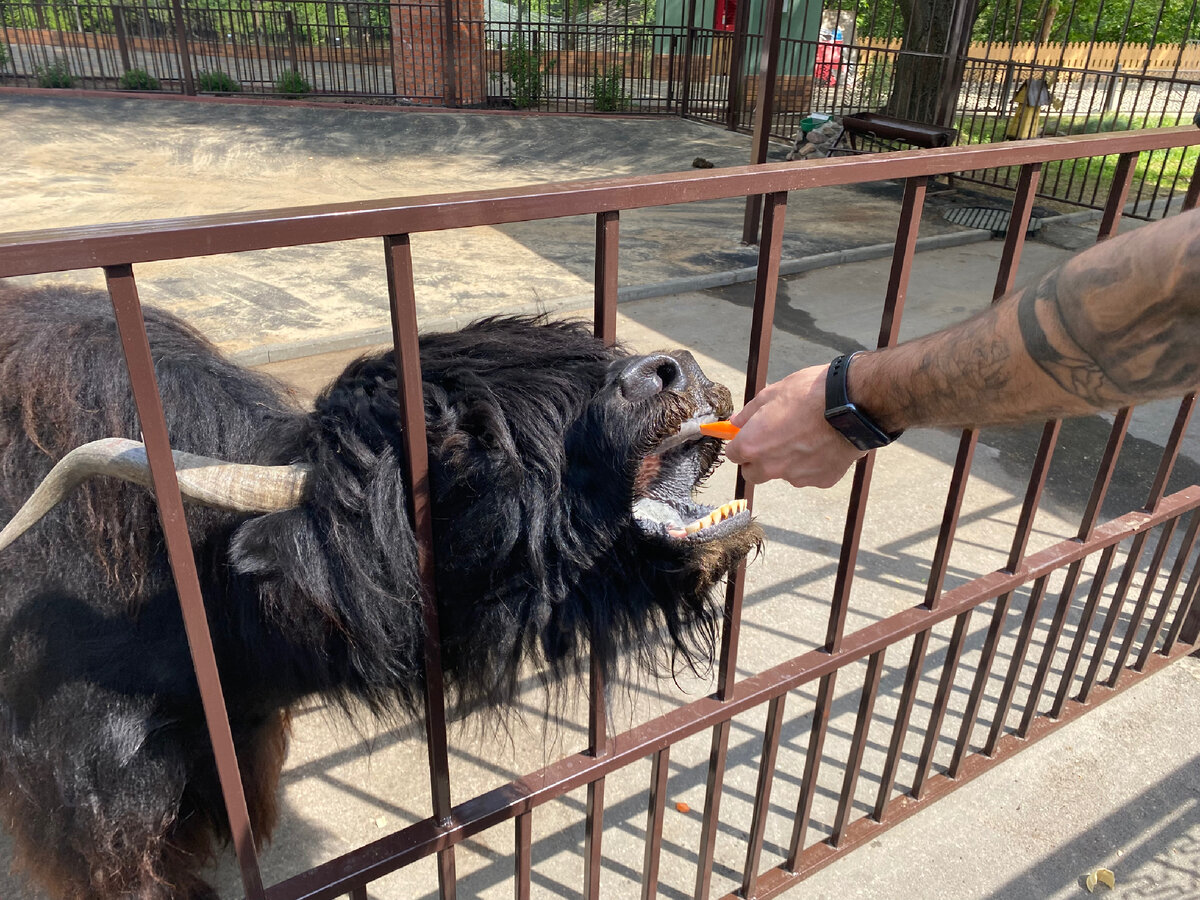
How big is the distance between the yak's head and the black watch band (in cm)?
21

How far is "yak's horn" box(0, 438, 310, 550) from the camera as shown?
119cm

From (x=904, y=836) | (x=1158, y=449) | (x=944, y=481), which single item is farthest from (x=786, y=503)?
A: (x=1158, y=449)

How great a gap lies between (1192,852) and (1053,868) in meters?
0.42

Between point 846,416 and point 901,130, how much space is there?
945 centimetres

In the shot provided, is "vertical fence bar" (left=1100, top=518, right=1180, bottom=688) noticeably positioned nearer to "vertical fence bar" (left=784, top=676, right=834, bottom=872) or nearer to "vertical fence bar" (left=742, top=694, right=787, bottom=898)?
"vertical fence bar" (left=784, top=676, right=834, bottom=872)

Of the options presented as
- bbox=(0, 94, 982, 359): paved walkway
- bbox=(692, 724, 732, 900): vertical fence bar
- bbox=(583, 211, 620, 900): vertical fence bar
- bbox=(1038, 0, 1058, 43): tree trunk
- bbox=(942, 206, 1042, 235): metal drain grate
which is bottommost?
bbox=(0, 94, 982, 359): paved walkway

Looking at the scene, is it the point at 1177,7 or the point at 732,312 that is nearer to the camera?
the point at 732,312

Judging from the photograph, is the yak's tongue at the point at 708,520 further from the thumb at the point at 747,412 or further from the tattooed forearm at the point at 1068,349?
the tattooed forearm at the point at 1068,349

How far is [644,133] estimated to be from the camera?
563 inches

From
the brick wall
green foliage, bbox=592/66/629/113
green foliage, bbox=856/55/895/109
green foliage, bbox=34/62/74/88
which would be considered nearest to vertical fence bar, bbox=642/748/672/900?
green foliage, bbox=856/55/895/109

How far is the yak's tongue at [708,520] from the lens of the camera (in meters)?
1.53

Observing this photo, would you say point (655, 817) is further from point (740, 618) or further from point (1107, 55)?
point (1107, 55)

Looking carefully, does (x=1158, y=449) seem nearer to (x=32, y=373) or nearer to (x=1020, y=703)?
(x=1020, y=703)

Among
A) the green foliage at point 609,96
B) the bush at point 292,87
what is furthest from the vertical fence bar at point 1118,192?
the bush at point 292,87
